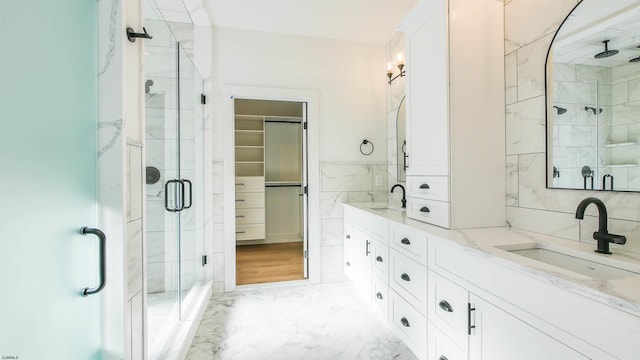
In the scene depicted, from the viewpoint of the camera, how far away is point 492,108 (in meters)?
1.77

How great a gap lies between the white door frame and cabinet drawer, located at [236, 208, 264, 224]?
1529 millimetres

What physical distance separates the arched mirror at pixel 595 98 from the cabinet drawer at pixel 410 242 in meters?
0.77

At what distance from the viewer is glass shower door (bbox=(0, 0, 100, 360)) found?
742mm

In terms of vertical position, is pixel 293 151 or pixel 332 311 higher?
pixel 293 151

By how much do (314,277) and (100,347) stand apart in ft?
7.15

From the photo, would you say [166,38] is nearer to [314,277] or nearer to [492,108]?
[492,108]

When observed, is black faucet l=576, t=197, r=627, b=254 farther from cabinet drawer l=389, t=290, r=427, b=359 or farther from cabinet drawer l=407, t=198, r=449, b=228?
cabinet drawer l=389, t=290, r=427, b=359

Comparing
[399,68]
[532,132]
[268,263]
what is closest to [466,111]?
[532,132]

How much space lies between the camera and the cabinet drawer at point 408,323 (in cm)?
159

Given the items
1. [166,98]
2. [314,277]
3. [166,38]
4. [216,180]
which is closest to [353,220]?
[314,277]

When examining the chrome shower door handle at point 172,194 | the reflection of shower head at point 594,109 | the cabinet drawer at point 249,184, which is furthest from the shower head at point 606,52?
the cabinet drawer at point 249,184

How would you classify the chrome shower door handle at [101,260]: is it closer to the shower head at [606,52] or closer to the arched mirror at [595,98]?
the arched mirror at [595,98]

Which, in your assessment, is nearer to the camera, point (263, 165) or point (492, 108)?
point (492, 108)

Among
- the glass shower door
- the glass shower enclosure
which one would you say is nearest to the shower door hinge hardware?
the glass shower door
